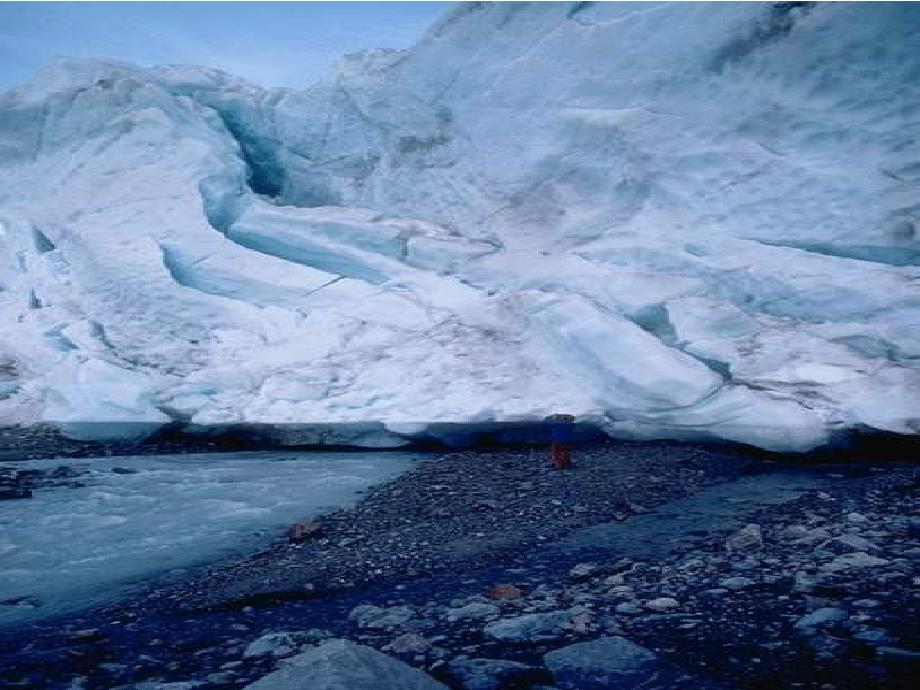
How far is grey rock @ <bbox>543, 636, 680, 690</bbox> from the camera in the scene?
6.27 ft

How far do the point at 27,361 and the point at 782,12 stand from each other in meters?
9.85

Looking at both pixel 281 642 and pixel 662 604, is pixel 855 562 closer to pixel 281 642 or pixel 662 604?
pixel 662 604

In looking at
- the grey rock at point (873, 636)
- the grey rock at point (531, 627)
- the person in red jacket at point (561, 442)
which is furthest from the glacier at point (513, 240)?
the grey rock at point (531, 627)

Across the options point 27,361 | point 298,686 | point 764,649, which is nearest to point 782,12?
point 764,649

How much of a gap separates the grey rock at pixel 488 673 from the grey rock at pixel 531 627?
20 centimetres

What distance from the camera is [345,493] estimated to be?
4.95 m

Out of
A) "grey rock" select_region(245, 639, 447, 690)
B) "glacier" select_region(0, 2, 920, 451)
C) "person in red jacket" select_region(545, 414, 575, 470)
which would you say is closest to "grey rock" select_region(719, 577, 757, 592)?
"grey rock" select_region(245, 639, 447, 690)

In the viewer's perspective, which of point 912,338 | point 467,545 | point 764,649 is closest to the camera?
point 764,649

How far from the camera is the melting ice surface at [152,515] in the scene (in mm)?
3381

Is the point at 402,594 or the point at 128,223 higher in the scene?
the point at 128,223

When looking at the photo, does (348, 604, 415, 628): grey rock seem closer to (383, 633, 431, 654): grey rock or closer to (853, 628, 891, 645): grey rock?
(383, 633, 431, 654): grey rock

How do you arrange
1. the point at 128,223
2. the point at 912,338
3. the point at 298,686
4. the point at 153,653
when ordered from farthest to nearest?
1. the point at 128,223
2. the point at 912,338
3. the point at 153,653
4. the point at 298,686

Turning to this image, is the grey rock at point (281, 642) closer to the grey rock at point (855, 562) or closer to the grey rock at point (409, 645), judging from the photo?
the grey rock at point (409, 645)

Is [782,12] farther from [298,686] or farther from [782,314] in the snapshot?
[298,686]
